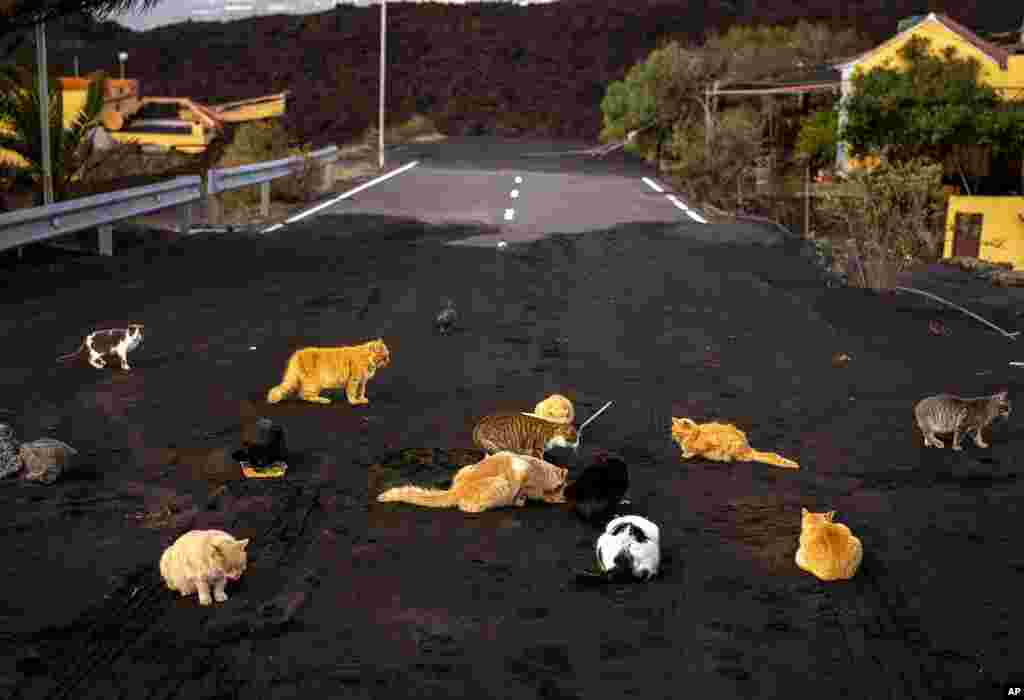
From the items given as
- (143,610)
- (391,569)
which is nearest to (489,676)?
(391,569)

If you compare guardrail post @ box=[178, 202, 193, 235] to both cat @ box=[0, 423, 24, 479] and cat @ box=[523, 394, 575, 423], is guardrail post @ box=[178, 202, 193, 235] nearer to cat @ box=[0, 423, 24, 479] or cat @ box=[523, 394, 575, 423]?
cat @ box=[0, 423, 24, 479]

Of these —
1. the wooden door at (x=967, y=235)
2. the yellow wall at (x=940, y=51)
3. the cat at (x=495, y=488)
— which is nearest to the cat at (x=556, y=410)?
the cat at (x=495, y=488)

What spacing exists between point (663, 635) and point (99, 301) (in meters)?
9.22

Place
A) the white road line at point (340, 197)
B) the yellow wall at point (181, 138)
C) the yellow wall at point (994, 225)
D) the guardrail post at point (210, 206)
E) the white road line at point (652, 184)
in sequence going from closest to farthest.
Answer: the guardrail post at point (210, 206)
the white road line at point (340, 197)
the yellow wall at point (994, 225)
the white road line at point (652, 184)
the yellow wall at point (181, 138)

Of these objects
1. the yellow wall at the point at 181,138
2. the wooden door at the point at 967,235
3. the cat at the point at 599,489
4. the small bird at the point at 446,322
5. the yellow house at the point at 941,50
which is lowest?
the yellow wall at the point at 181,138

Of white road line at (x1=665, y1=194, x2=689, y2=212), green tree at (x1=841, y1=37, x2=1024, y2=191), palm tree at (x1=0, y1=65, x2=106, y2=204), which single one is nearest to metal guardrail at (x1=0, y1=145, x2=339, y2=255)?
palm tree at (x1=0, y1=65, x2=106, y2=204)

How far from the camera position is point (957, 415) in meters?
7.26

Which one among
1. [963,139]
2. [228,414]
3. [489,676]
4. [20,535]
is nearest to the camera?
[489,676]

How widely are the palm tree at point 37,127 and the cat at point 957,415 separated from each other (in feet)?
43.8

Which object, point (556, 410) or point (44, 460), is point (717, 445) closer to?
point (556, 410)

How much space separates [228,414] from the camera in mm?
7984

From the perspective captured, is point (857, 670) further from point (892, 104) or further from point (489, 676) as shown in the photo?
point (892, 104)

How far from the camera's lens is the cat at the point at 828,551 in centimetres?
532

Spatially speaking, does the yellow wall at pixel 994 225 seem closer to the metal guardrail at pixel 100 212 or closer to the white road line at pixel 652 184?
the white road line at pixel 652 184
